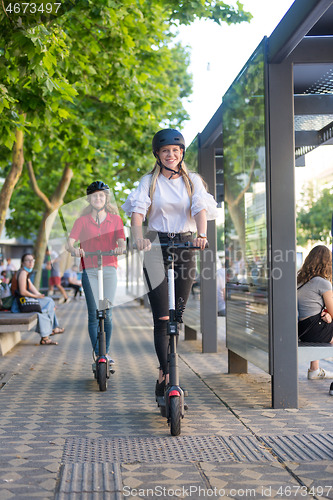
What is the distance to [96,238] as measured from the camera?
7227 millimetres

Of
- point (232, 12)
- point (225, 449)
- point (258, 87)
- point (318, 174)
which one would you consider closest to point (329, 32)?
point (258, 87)

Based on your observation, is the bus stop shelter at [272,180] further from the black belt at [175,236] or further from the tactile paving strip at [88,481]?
the tactile paving strip at [88,481]

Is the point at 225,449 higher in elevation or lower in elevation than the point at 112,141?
lower

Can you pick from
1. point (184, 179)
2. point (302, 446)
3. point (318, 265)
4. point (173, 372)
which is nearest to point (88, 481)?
point (173, 372)

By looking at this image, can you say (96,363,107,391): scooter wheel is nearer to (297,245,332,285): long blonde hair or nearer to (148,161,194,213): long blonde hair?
(148,161,194,213): long blonde hair

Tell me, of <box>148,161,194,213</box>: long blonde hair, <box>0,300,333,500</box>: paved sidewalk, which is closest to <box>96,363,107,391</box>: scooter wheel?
<box>0,300,333,500</box>: paved sidewalk

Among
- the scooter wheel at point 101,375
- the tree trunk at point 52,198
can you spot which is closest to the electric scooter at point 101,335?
the scooter wheel at point 101,375

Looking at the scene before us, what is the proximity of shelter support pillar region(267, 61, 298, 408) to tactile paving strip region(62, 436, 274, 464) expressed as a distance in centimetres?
116

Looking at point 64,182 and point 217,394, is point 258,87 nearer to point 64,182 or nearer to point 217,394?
point 217,394

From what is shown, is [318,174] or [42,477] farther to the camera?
[318,174]

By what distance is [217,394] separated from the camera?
21.1 ft

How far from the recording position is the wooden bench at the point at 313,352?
596 centimetres

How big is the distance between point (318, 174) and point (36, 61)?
6718 cm

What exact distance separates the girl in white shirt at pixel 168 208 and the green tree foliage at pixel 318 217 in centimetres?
5503
